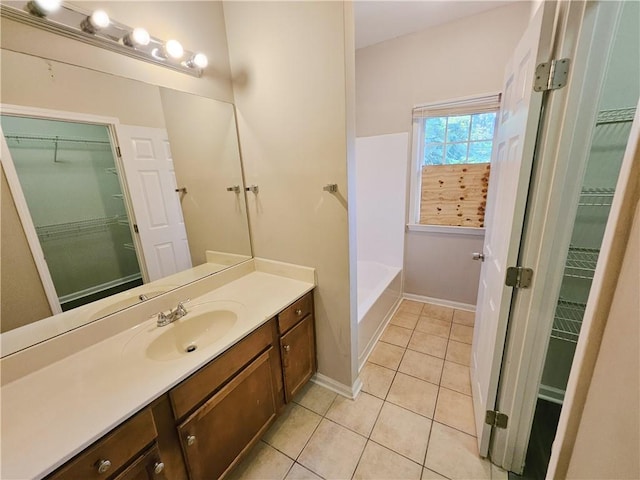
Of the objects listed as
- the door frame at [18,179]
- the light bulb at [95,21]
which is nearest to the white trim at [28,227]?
the door frame at [18,179]

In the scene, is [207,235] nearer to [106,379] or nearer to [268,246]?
[268,246]

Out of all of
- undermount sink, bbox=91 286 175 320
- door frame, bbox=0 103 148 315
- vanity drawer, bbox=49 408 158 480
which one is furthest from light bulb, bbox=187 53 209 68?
vanity drawer, bbox=49 408 158 480

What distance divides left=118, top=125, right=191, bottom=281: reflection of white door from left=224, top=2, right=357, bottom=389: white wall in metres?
0.48

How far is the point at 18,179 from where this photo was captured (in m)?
0.95

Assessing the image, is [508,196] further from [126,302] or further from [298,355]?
[126,302]

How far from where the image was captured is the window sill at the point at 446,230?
8.02 feet

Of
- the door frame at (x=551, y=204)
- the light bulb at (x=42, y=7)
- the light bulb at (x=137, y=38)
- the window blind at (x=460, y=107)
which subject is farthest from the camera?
the window blind at (x=460, y=107)

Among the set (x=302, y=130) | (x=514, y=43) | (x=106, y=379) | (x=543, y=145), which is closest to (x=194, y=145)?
(x=302, y=130)

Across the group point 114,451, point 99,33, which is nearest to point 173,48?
point 99,33

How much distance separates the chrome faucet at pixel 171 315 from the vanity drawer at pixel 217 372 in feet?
1.30

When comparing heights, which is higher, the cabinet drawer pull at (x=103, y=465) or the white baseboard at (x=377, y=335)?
the cabinet drawer pull at (x=103, y=465)

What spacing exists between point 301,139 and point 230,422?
1480 millimetres

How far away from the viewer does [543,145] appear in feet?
3.03

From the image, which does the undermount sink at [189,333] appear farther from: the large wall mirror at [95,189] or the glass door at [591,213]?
the glass door at [591,213]
